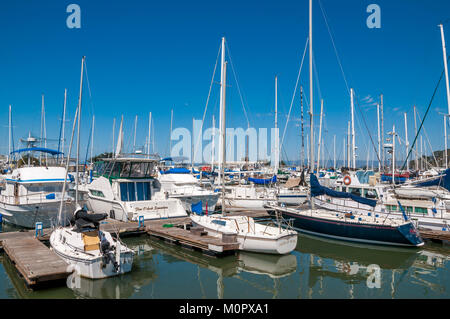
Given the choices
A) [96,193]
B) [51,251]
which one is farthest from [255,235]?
[96,193]

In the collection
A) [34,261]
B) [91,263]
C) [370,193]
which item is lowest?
[34,261]

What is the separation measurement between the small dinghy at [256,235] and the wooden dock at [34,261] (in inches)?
277

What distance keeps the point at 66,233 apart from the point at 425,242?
59.5ft

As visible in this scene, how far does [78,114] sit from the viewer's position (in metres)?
18.6

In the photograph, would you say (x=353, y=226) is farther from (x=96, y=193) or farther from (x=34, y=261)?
(x=96, y=193)

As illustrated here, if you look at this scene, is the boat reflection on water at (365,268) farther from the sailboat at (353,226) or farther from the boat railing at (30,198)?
the boat railing at (30,198)

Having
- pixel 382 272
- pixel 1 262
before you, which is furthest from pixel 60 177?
pixel 382 272

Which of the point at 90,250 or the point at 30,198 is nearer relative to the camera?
the point at 90,250

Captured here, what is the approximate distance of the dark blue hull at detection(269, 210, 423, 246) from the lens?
16.8 metres

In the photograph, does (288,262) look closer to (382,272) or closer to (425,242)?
(382,272)

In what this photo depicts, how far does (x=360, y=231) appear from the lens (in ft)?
58.5

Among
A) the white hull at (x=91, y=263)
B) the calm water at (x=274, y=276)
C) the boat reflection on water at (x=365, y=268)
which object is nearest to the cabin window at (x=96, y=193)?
the calm water at (x=274, y=276)

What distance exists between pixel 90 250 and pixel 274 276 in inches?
279

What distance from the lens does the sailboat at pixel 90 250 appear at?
38.7 ft
